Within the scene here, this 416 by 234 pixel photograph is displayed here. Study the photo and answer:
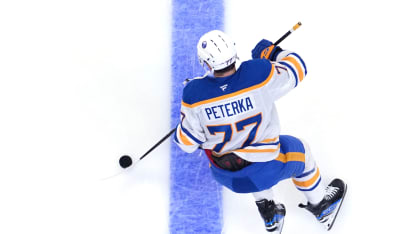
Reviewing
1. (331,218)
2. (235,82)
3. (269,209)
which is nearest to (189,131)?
(235,82)

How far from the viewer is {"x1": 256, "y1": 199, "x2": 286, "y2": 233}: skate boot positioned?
2551 millimetres

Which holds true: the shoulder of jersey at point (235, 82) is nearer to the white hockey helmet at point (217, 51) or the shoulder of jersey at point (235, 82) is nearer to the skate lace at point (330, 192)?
the white hockey helmet at point (217, 51)

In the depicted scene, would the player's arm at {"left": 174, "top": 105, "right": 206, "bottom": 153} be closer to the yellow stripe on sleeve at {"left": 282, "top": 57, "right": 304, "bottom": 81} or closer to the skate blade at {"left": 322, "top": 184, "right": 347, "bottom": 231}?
the yellow stripe on sleeve at {"left": 282, "top": 57, "right": 304, "bottom": 81}

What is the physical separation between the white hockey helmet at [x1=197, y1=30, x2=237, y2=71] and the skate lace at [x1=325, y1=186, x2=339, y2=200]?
1.23m

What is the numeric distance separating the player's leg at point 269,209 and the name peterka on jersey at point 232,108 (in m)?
0.72

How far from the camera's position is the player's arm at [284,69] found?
209 cm

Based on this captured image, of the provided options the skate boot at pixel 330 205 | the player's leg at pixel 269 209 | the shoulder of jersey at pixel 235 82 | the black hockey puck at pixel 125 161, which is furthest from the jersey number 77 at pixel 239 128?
the black hockey puck at pixel 125 161

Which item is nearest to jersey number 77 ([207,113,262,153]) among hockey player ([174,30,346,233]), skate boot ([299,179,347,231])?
hockey player ([174,30,346,233])

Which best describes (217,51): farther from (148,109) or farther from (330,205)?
(330,205)

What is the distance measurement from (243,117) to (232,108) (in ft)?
0.24

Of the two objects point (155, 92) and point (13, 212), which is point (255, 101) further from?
point (13, 212)

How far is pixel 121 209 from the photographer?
2842 millimetres

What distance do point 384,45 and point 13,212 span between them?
2.85 meters

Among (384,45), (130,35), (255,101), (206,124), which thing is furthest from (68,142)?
(384,45)
